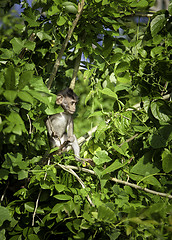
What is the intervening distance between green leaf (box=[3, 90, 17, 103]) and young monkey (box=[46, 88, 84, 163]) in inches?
17.0

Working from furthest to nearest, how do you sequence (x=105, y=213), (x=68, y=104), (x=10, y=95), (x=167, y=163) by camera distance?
(x=68, y=104) → (x=167, y=163) → (x=105, y=213) → (x=10, y=95)

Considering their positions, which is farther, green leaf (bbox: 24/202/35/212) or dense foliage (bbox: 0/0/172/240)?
green leaf (bbox: 24/202/35/212)

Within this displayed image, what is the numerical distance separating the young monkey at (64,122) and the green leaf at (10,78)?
1.34 ft

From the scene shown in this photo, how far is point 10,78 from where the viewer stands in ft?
2.31

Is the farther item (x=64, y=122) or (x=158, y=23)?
(x=64, y=122)

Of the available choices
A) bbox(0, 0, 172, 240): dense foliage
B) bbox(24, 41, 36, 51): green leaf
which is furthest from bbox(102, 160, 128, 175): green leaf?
bbox(24, 41, 36, 51): green leaf

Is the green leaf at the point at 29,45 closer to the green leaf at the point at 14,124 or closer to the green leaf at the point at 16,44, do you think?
the green leaf at the point at 16,44

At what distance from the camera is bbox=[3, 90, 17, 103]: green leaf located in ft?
2.21

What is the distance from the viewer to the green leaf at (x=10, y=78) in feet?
2.29

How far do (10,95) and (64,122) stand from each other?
60cm

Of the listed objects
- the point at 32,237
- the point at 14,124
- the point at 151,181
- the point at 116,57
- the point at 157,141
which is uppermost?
the point at 116,57

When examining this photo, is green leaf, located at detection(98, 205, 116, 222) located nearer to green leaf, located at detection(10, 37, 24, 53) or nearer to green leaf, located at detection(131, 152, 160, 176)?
green leaf, located at detection(131, 152, 160, 176)

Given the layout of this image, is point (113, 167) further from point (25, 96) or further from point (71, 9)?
point (71, 9)

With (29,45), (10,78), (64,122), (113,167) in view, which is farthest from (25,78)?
(64,122)
